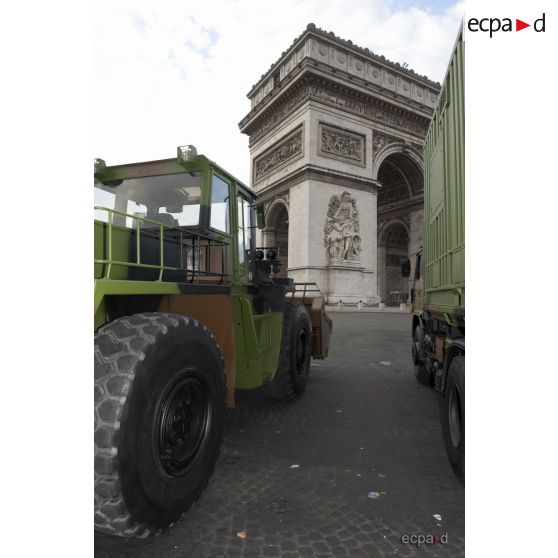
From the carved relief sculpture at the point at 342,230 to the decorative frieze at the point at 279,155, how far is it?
4122mm

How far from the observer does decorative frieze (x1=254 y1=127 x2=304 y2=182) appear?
24281mm

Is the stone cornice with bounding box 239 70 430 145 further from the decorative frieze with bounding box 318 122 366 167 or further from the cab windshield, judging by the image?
the cab windshield

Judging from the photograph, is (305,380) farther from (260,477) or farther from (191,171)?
(191,171)

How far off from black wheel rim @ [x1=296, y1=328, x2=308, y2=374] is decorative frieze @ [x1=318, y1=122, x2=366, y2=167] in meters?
19.9

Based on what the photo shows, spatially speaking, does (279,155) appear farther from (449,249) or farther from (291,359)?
(449,249)

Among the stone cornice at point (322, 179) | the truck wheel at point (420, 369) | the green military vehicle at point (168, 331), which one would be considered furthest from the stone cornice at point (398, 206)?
the green military vehicle at point (168, 331)

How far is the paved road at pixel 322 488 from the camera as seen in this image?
6.99ft

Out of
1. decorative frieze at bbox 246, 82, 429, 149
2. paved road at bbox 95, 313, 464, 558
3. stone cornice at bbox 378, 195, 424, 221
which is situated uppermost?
decorative frieze at bbox 246, 82, 429, 149

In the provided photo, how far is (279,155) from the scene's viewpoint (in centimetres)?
2642

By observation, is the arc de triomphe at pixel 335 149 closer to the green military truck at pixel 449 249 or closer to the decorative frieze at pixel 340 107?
the decorative frieze at pixel 340 107

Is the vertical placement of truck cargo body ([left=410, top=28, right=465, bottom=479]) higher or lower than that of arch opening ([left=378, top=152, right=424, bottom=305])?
lower

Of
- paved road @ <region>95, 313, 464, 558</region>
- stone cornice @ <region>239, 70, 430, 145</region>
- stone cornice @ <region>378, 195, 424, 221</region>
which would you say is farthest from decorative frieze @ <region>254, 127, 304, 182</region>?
paved road @ <region>95, 313, 464, 558</region>

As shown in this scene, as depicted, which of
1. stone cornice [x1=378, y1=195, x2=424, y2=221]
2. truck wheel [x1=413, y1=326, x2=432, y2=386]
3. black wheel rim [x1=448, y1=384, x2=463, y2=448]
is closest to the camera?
Answer: black wheel rim [x1=448, y1=384, x2=463, y2=448]

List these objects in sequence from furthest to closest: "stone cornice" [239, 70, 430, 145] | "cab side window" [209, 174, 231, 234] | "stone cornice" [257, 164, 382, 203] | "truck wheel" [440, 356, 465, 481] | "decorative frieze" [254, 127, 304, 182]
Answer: "decorative frieze" [254, 127, 304, 182] → "stone cornice" [239, 70, 430, 145] → "stone cornice" [257, 164, 382, 203] → "cab side window" [209, 174, 231, 234] → "truck wheel" [440, 356, 465, 481]
